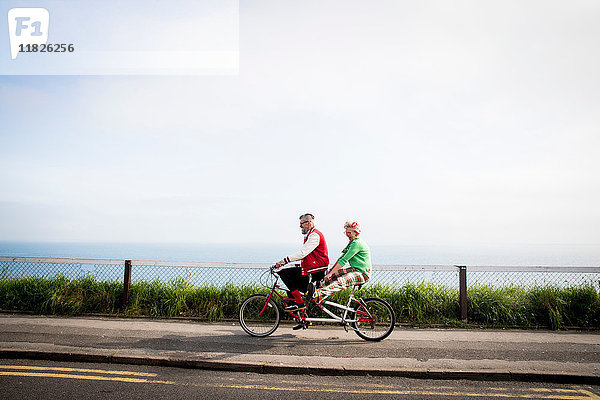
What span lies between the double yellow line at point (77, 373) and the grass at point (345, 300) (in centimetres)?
314

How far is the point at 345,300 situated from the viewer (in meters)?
8.52

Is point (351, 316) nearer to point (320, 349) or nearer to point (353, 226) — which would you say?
point (320, 349)

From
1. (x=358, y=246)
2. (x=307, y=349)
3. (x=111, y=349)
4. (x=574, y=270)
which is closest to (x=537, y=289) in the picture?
(x=574, y=270)

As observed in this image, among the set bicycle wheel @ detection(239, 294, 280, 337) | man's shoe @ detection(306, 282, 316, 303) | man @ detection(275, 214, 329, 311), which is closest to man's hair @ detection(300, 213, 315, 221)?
man @ detection(275, 214, 329, 311)

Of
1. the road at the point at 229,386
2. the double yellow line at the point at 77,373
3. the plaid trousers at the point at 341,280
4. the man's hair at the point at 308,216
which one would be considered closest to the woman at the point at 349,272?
the plaid trousers at the point at 341,280

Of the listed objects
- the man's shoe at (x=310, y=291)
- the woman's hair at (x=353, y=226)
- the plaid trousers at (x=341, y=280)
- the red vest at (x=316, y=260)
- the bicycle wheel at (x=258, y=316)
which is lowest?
the bicycle wheel at (x=258, y=316)

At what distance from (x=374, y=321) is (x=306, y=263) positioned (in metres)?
1.62

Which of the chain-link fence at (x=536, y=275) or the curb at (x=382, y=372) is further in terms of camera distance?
the chain-link fence at (x=536, y=275)

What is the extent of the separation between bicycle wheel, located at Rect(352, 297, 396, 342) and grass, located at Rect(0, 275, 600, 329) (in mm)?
1290

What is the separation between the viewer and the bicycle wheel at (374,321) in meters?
7.02

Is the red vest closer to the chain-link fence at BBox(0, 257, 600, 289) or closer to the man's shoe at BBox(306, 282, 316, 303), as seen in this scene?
the man's shoe at BBox(306, 282, 316, 303)

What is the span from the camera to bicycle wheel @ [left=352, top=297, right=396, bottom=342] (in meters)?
7.02

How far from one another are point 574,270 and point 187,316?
8.60 m

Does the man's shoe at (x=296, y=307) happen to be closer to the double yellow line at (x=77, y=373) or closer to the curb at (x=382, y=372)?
the curb at (x=382, y=372)
